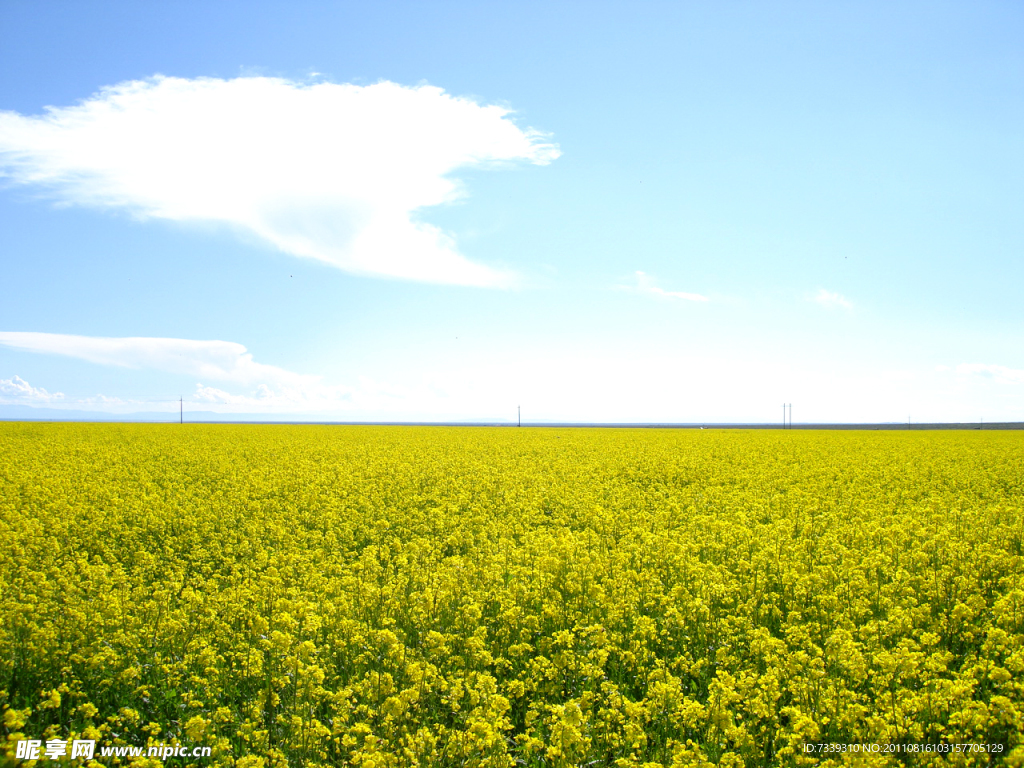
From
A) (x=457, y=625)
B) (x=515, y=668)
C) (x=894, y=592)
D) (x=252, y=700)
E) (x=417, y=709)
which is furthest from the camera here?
(x=894, y=592)

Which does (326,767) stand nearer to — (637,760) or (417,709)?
(417,709)

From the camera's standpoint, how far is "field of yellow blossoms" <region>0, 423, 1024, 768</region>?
502cm

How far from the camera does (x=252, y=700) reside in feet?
19.5

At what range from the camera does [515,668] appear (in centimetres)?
652

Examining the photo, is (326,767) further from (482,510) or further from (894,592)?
(482,510)

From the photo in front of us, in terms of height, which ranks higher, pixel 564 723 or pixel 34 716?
pixel 564 723

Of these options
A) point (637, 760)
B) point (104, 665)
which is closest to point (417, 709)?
point (637, 760)

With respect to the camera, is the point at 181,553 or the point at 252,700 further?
the point at 181,553

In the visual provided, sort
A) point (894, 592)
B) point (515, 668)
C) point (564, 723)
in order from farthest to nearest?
point (894, 592) → point (515, 668) → point (564, 723)

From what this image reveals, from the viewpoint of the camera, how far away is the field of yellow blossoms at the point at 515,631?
5.02 m

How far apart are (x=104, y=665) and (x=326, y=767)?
2804 mm

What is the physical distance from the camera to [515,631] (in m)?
7.09

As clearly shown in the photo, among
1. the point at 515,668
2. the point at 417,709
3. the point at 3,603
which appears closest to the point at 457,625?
the point at 515,668

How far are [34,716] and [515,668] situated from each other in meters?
4.67
